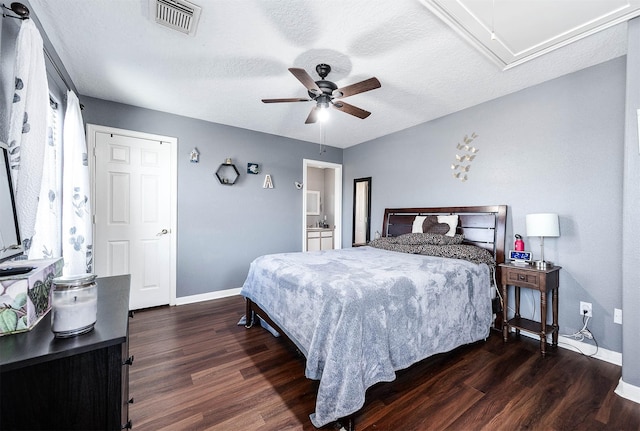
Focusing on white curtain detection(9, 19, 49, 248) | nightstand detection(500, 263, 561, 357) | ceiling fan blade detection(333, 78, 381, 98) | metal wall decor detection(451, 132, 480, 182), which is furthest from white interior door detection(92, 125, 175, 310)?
nightstand detection(500, 263, 561, 357)

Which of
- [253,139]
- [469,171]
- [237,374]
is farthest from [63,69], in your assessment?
[469,171]

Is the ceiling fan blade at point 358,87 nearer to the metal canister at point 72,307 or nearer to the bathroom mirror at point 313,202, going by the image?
the metal canister at point 72,307

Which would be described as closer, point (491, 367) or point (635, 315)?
point (635, 315)

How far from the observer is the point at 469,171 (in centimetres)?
336

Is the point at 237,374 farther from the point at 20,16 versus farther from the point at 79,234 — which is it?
the point at 20,16

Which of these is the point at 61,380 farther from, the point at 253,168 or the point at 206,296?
the point at 253,168

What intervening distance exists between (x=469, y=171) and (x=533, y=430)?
2.64 meters

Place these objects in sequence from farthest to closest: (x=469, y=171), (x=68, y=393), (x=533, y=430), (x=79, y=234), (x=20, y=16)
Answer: (x=469, y=171), (x=79, y=234), (x=533, y=430), (x=20, y=16), (x=68, y=393)

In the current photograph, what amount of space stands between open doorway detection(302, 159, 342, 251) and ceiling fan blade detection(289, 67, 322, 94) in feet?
8.52

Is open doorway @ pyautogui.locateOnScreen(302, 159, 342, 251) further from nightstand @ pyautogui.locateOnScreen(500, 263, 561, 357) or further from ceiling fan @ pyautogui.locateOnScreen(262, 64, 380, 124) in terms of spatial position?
nightstand @ pyautogui.locateOnScreen(500, 263, 561, 357)

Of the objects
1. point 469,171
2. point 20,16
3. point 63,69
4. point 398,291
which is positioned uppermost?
point 63,69

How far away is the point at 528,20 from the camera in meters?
1.90

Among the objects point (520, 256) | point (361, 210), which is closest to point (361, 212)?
point (361, 210)

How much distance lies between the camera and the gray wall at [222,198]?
359 centimetres
